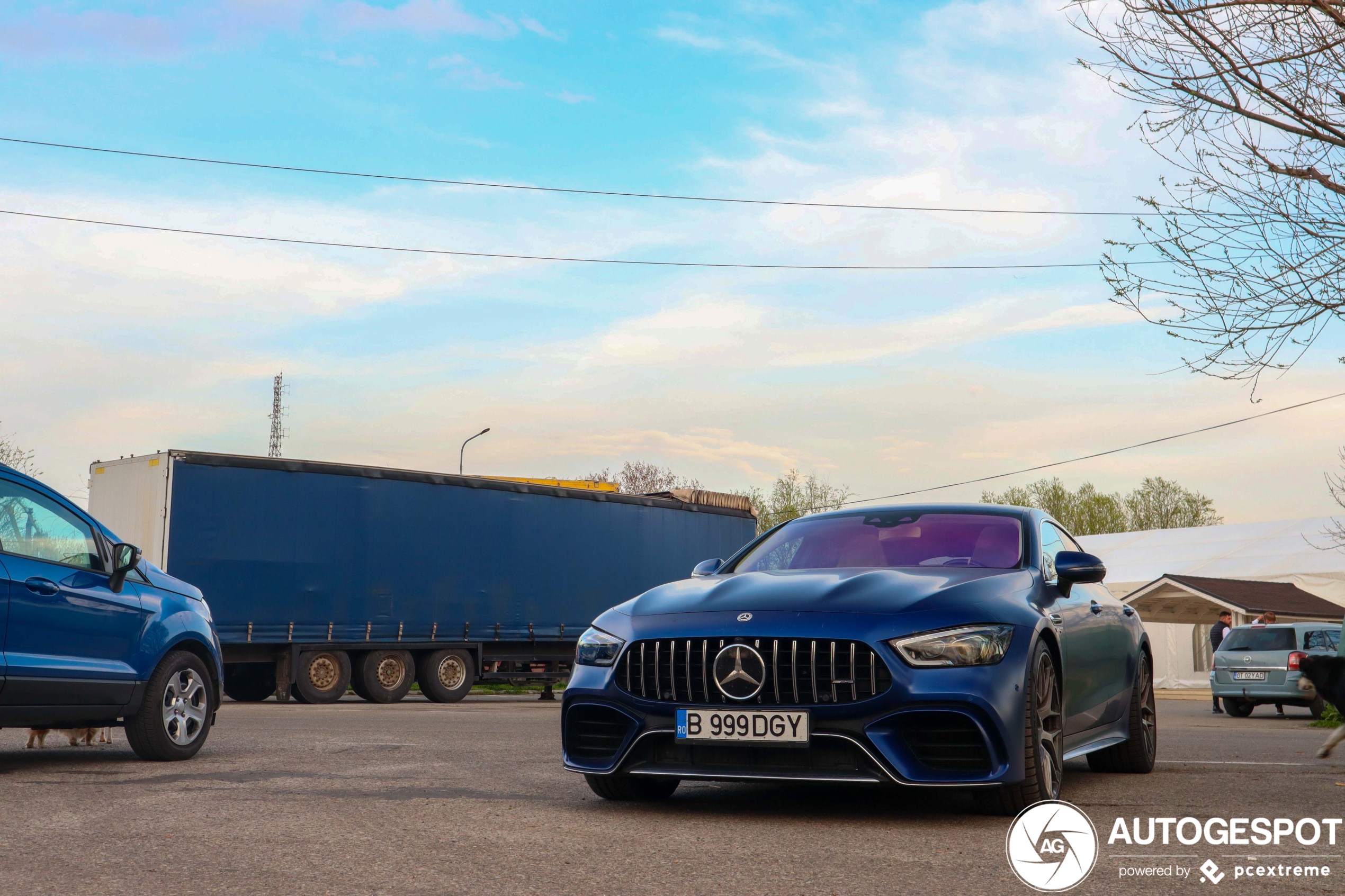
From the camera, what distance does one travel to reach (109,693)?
24.0 ft

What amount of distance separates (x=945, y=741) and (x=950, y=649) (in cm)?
36

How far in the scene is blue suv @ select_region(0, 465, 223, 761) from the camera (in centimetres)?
681

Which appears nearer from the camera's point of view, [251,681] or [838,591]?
[838,591]

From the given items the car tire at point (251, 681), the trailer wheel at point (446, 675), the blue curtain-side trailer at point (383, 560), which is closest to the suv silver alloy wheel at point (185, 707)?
the blue curtain-side trailer at point (383, 560)

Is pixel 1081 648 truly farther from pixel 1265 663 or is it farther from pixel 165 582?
pixel 1265 663

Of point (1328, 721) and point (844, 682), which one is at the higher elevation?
point (844, 682)

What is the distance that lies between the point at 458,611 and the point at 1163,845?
56.1 feet

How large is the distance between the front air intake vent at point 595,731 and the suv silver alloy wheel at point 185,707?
3278mm

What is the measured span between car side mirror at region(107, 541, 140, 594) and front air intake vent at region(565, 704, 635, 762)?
315 centimetres

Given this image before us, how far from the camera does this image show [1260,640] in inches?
851

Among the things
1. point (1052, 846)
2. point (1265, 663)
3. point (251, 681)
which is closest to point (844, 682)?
point (1052, 846)

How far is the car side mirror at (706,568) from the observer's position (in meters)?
6.73

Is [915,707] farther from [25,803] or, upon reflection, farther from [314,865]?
[25,803]

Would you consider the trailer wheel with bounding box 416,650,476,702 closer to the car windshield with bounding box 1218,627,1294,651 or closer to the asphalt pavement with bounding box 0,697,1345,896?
the asphalt pavement with bounding box 0,697,1345,896
